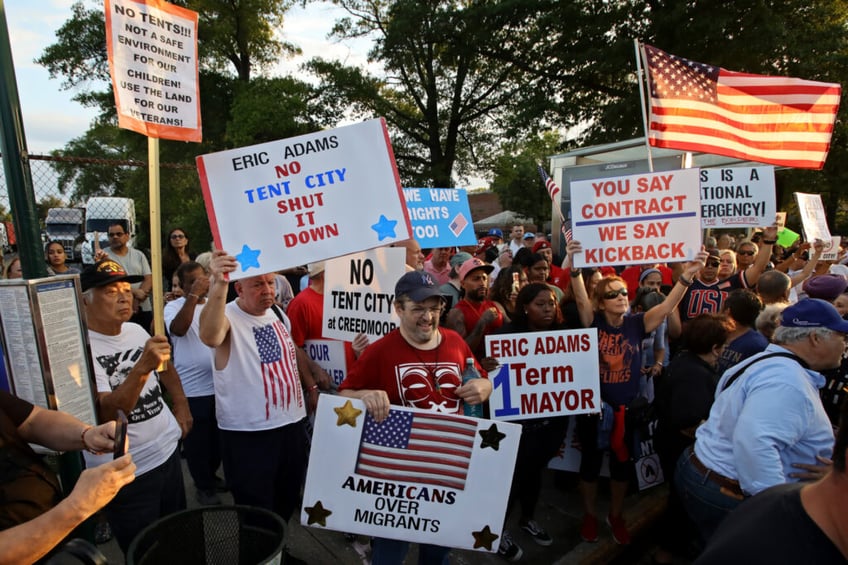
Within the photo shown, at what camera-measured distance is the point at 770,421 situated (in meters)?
2.33

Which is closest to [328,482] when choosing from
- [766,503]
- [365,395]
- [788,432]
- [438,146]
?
[365,395]

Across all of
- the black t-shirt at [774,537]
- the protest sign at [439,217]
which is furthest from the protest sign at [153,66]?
the protest sign at [439,217]

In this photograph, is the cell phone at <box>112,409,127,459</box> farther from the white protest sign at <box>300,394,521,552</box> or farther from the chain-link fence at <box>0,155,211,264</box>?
the chain-link fence at <box>0,155,211,264</box>

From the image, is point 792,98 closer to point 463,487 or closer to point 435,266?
point 435,266

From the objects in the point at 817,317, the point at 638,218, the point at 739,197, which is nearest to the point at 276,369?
the point at 817,317

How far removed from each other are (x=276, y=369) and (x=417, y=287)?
107cm

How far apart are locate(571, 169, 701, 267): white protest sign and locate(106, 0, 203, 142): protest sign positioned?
3113 millimetres

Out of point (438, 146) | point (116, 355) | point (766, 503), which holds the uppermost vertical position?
point (438, 146)

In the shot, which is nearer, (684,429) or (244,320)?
(244,320)

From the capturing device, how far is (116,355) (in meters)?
2.64

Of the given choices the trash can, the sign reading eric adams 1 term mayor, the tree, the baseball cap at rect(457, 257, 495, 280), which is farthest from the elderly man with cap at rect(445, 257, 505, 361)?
the tree

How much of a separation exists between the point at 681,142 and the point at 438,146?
1845cm

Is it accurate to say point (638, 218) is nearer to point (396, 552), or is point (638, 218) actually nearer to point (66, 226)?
point (396, 552)

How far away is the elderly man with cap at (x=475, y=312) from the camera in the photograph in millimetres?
3982
